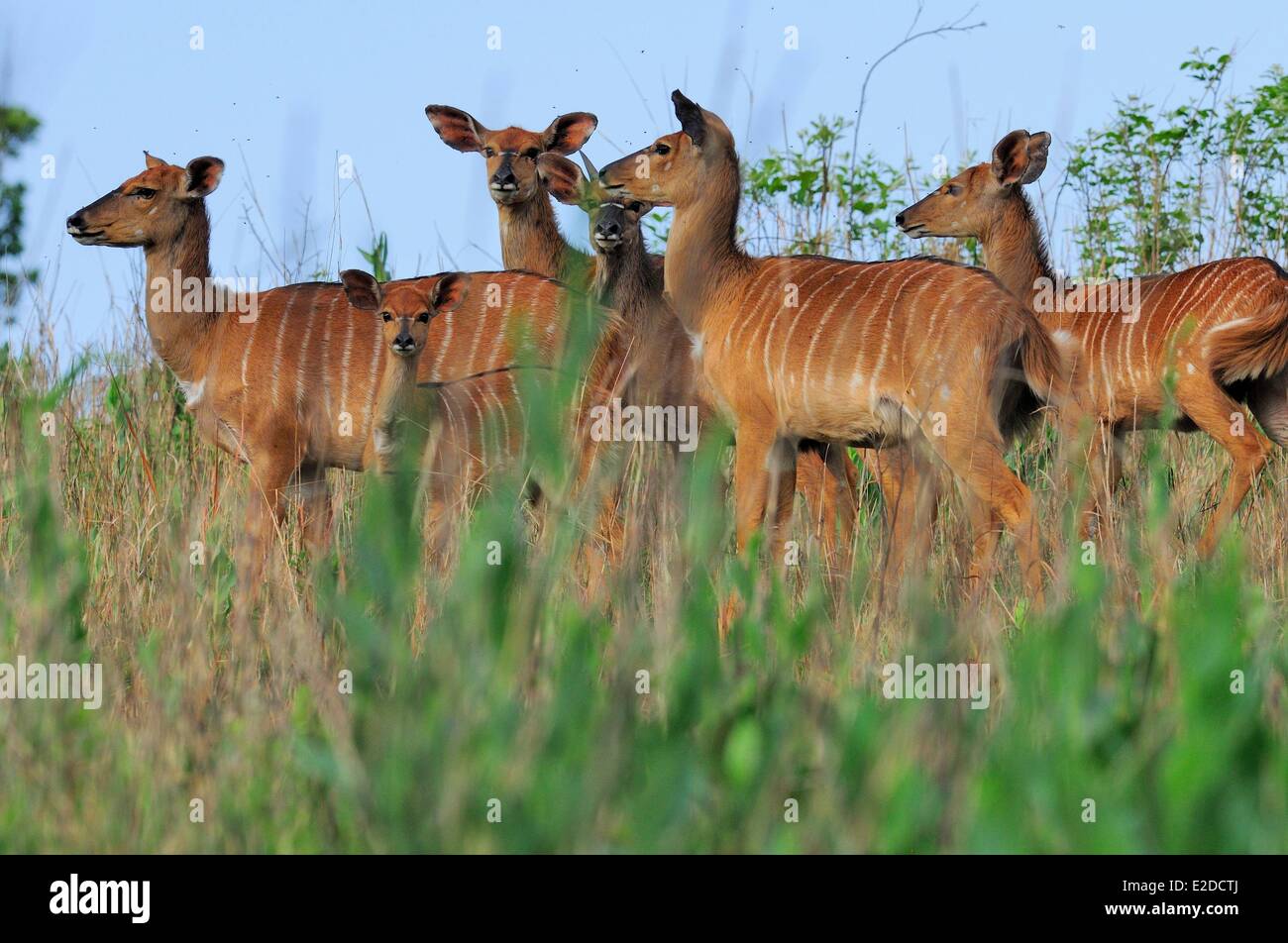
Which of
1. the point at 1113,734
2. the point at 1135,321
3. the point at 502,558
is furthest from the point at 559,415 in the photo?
the point at 1135,321

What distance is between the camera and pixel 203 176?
23.5 ft

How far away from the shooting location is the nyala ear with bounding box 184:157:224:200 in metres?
7.12

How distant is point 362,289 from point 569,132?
1.78 meters

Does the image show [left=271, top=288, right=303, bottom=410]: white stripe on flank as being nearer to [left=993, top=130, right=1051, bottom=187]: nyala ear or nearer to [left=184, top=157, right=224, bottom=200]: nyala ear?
[left=184, top=157, right=224, bottom=200]: nyala ear

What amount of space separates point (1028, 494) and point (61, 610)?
3.23 meters

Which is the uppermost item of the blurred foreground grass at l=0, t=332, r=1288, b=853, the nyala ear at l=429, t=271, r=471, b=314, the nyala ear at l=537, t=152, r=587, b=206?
the nyala ear at l=537, t=152, r=587, b=206

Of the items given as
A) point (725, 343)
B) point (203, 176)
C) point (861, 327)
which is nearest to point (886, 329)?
point (861, 327)

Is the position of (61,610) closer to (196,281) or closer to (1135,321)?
(196,281)

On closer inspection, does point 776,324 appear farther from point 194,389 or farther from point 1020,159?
point 194,389

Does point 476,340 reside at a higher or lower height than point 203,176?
lower

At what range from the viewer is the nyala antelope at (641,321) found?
689 cm

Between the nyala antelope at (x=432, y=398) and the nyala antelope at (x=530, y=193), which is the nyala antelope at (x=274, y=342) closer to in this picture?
the nyala antelope at (x=432, y=398)

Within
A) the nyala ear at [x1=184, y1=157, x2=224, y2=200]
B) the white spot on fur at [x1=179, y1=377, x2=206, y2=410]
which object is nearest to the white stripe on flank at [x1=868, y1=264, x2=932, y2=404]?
the white spot on fur at [x1=179, y1=377, x2=206, y2=410]

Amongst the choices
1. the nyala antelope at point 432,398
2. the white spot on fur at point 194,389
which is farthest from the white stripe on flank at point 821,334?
the white spot on fur at point 194,389
